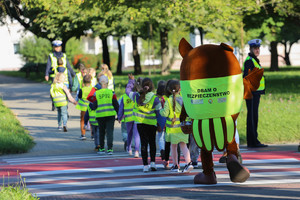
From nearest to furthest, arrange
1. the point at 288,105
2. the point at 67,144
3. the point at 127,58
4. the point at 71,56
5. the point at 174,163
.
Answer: the point at 174,163, the point at 67,144, the point at 288,105, the point at 71,56, the point at 127,58

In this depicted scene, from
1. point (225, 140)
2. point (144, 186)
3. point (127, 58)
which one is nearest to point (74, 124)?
point (144, 186)

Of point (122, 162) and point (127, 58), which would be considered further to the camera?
point (127, 58)

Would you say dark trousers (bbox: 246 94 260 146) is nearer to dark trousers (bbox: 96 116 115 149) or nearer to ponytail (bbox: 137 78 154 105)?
dark trousers (bbox: 96 116 115 149)

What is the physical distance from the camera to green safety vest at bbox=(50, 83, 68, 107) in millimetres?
16656

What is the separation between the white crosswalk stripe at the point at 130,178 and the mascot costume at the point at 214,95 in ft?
3.45

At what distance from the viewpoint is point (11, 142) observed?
13.6 metres

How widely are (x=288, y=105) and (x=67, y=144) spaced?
22.2ft

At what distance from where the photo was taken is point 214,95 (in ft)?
24.9

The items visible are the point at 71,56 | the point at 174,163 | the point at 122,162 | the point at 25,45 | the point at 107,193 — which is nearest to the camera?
the point at 107,193

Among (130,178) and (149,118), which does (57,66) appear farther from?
(130,178)

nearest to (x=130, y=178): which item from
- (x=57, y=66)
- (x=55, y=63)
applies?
Answer: (x=57, y=66)

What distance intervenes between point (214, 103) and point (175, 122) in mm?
2575

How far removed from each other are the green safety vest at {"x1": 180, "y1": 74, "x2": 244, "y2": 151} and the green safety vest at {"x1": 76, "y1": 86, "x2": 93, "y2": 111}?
7.26 metres

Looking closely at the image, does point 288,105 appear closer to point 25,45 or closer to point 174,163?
point 174,163
